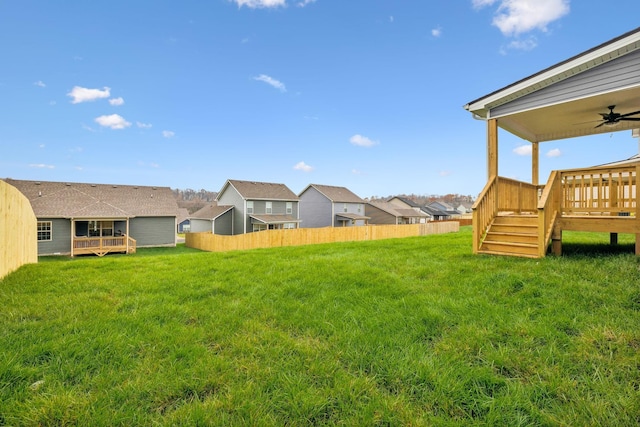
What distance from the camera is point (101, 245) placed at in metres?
20.3

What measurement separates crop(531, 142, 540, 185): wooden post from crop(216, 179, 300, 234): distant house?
817 inches

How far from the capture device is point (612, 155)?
1345cm

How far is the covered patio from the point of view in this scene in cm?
538

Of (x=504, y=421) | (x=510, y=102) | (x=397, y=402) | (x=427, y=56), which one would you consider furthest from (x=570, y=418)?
(x=427, y=56)

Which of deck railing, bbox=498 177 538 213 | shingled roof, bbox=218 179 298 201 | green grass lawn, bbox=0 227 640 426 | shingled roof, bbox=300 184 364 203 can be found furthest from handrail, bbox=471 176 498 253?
shingled roof, bbox=300 184 364 203

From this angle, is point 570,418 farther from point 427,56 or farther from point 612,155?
point 612,155

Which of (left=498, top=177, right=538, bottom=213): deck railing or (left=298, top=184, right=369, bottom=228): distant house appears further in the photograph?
(left=298, top=184, right=369, bottom=228): distant house

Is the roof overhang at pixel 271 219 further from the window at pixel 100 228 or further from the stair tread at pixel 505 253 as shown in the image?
the stair tread at pixel 505 253

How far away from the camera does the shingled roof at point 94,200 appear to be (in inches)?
781

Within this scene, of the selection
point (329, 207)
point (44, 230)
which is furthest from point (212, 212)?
point (329, 207)

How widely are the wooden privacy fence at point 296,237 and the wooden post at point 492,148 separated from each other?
12.1m

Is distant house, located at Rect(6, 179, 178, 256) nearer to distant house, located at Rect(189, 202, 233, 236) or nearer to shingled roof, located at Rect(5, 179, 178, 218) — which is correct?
shingled roof, located at Rect(5, 179, 178, 218)

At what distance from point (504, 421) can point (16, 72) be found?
20097 millimetres

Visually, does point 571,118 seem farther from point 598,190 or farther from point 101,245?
point 101,245
